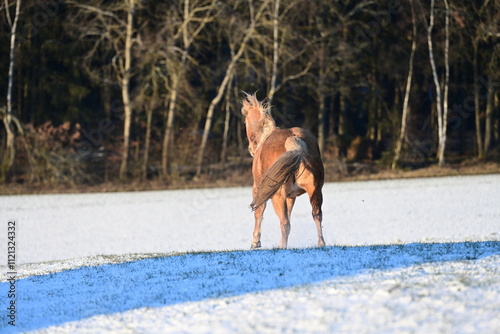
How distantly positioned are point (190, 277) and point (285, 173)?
2552 mm

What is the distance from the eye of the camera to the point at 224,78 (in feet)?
133

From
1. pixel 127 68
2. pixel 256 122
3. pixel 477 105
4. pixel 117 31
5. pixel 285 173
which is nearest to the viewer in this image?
pixel 285 173

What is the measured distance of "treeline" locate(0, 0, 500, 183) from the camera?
1437 inches

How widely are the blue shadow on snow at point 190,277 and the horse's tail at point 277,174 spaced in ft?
2.95

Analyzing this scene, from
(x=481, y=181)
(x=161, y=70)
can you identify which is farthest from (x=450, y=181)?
(x=161, y=70)

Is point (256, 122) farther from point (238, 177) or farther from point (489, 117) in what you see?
point (489, 117)

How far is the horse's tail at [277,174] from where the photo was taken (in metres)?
11.3

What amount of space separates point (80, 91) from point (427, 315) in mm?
39015

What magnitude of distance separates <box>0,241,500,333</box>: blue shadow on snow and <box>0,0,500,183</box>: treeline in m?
25.6

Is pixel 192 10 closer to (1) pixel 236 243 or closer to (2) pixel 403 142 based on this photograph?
(2) pixel 403 142

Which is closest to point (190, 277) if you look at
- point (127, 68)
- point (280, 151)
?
point (280, 151)

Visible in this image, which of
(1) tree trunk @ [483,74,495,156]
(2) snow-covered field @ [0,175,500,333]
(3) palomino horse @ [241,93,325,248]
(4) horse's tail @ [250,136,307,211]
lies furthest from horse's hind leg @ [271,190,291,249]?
(1) tree trunk @ [483,74,495,156]

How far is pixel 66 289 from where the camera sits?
995 cm

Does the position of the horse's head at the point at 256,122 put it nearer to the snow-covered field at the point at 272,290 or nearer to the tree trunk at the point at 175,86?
the snow-covered field at the point at 272,290
